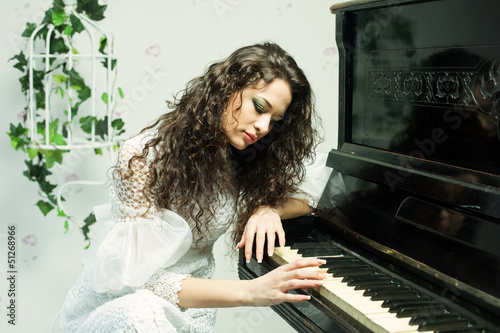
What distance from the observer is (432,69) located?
4.32 ft

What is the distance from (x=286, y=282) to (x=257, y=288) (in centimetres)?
9

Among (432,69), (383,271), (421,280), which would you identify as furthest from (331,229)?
(432,69)

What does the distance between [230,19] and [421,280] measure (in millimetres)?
1838

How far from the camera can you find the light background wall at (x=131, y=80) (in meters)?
2.58

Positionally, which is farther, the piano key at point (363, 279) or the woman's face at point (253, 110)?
the woman's face at point (253, 110)

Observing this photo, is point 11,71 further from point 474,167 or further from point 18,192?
point 474,167

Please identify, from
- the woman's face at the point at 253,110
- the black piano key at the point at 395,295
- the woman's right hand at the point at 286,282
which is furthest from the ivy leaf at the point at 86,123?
the black piano key at the point at 395,295

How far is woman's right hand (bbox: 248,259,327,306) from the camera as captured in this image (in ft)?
3.84

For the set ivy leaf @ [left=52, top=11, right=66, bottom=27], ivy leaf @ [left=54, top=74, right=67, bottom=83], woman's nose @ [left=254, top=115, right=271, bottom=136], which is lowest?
woman's nose @ [left=254, top=115, right=271, bottom=136]

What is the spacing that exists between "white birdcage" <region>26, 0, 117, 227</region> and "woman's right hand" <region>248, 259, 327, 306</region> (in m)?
1.28

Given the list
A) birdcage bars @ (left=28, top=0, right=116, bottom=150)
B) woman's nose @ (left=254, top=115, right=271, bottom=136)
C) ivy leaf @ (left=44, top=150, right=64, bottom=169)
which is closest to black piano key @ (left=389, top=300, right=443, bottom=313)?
woman's nose @ (left=254, top=115, right=271, bottom=136)

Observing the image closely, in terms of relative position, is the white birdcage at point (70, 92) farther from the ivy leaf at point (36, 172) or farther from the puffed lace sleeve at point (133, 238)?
the puffed lace sleeve at point (133, 238)

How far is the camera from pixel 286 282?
1.20m

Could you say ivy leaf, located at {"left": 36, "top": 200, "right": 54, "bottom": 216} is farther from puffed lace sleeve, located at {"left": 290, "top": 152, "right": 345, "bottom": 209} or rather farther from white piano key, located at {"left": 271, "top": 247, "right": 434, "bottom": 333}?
white piano key, located at {"left": 271, "top": 247, "right": 434, "bottom": 333}
